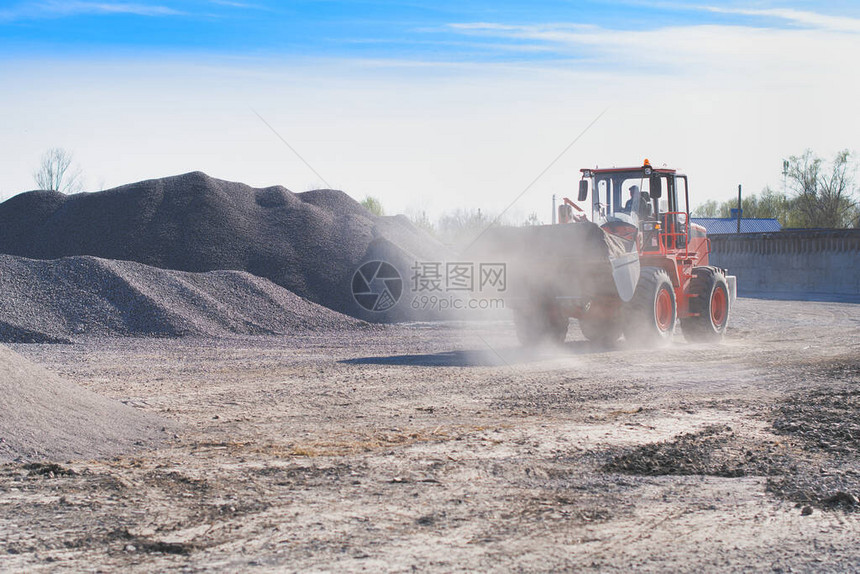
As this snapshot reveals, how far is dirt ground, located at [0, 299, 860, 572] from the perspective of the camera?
412 cm

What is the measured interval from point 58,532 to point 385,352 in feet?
32.0

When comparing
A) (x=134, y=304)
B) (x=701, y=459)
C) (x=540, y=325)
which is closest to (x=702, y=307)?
(x=540, y=325)

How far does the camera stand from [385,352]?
1408 centimetres

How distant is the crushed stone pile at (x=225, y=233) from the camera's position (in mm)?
22969

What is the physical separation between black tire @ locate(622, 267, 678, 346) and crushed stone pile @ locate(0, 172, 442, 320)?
8225mm

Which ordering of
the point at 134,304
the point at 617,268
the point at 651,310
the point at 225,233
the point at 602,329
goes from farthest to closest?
the point at 225,233
the point at 134,304
the point at 602,329
the point at 651,310
the point at 617,268

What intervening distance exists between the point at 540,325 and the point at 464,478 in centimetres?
858

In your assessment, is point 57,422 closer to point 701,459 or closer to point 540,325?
point 701,459

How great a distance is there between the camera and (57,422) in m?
6.53

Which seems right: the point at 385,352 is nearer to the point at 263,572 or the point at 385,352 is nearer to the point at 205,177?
the point at 263,572

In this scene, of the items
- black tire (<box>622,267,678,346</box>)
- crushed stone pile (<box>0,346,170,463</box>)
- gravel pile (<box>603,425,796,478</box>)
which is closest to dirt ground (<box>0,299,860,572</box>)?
gravel pile (<box>603,425,796,478</box>)

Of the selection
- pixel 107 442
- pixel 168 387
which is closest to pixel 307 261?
pixel 168 387

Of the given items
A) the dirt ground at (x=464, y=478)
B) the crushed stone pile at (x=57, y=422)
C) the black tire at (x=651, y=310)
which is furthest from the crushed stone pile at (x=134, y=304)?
the crushed stone pile at (x=57, y=422)

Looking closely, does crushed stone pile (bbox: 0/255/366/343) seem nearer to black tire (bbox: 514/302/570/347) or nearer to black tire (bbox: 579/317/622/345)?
black tire (bbox: 514/302/570/347)
